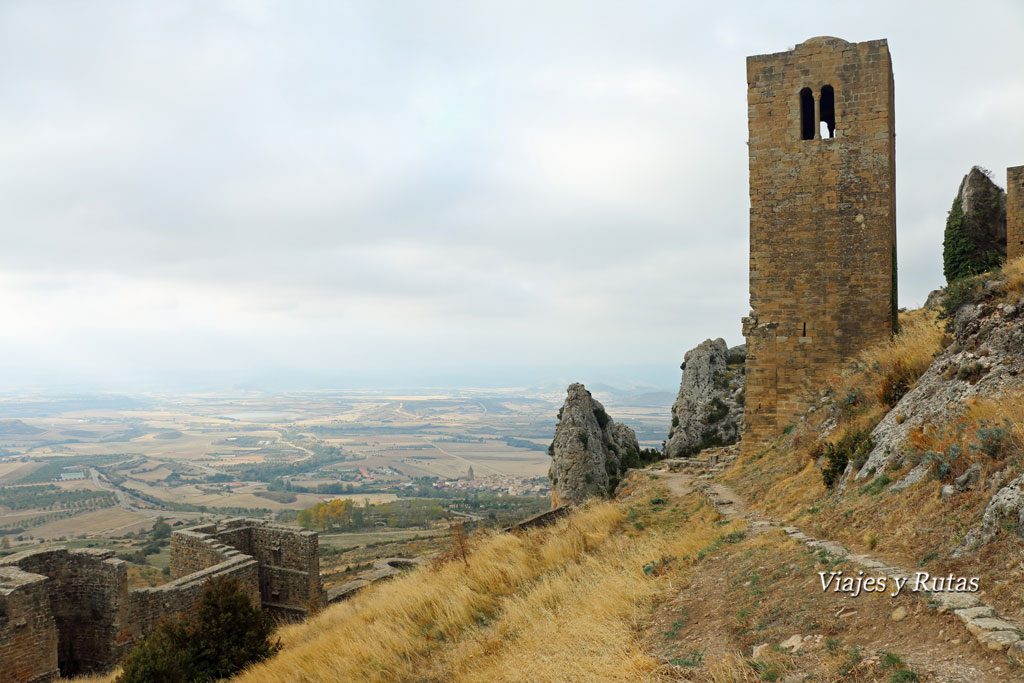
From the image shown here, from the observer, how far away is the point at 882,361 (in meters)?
10.6

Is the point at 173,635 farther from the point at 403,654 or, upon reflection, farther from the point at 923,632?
the point at 923,632

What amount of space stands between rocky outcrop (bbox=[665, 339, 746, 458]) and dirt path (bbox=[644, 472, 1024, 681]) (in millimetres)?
16304

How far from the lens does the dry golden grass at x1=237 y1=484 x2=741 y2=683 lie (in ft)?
17.3

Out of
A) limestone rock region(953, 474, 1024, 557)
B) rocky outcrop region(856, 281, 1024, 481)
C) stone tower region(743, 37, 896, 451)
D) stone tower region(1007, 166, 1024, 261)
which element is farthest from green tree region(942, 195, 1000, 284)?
limestone rock region(953, 474, 1024, 557)

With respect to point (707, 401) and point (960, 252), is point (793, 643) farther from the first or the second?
point (707, 401)

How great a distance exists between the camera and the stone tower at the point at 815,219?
1381cm

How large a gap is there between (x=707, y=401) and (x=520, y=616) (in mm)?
18632

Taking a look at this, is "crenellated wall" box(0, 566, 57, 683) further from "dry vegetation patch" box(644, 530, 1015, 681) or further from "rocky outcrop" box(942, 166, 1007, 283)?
"rocky outcrop" box(942, 166, 1007, 283)

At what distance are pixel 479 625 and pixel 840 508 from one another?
14.4 feet

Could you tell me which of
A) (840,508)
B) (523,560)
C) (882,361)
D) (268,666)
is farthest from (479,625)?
(882,361)

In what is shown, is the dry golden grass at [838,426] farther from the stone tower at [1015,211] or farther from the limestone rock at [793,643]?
the stone tower at [1015,211]

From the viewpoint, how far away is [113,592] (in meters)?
12.6

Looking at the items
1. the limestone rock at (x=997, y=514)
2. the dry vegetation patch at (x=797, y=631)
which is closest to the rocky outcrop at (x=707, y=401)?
the dry vegetation patch at (x=797, y=631)

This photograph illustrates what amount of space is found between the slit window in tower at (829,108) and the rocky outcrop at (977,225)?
241 inches
